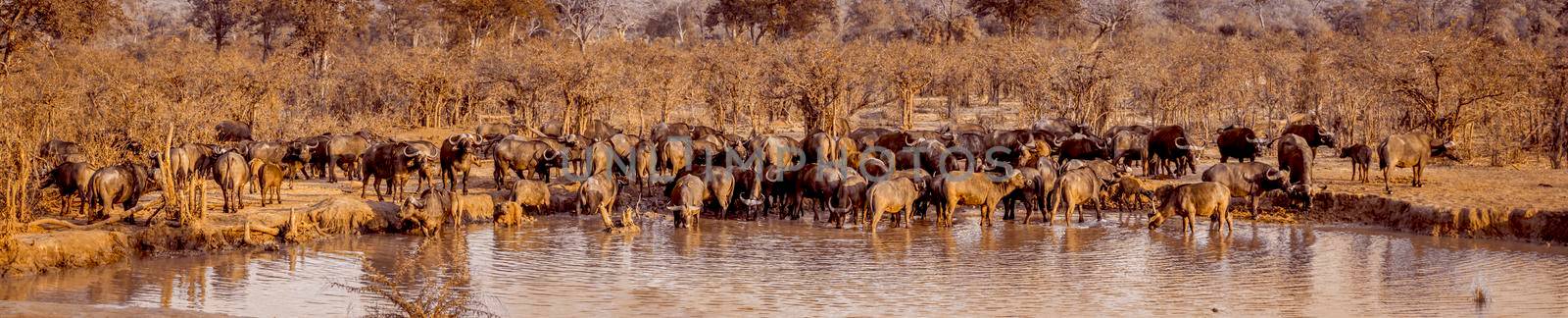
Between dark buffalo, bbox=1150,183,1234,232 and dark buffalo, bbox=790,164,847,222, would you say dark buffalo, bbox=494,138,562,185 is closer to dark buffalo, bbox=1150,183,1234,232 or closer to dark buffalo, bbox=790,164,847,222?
dark buffalo, bbox=790,164,847,222

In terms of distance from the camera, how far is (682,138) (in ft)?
82.9

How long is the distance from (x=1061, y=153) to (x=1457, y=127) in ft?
32.5

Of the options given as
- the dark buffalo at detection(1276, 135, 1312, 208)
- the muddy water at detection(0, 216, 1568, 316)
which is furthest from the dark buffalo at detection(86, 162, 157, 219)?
the dark buffalo at detection(1276, 135, 1312, 208)

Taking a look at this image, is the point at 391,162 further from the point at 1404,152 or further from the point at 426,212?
the point at 1404,152

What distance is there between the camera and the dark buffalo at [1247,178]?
19.6 meters

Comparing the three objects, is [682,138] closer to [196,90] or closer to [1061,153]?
[1061,153]

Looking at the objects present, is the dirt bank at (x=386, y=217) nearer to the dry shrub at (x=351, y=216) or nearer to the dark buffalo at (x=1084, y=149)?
the dry shrub at (x=351, y=216)

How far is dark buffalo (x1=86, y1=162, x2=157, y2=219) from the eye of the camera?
54.0 ft

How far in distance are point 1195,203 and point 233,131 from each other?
21.5 m

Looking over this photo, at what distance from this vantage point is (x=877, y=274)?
1495 centimetres

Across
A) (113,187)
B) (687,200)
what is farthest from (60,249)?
(687,200)

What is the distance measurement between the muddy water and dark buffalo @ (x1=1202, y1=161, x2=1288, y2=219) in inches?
29.6

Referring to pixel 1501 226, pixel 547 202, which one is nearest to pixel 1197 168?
pixel 1501 226

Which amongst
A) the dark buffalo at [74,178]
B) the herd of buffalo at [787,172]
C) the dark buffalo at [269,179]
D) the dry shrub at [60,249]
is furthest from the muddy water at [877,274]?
the dark buffalo at [74,178]
